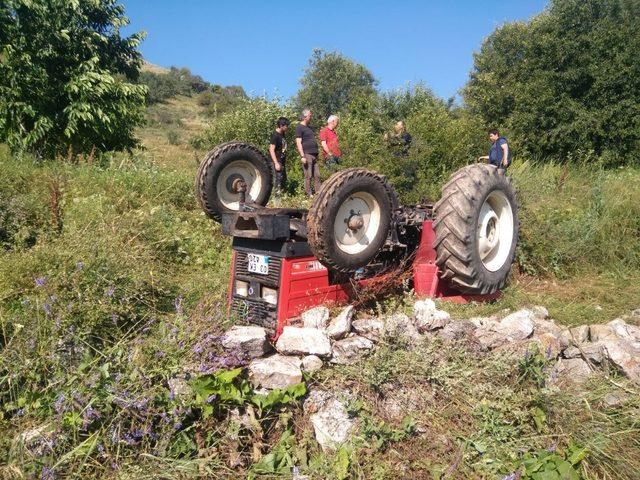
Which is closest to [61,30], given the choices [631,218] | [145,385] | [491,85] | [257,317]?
[257,317]

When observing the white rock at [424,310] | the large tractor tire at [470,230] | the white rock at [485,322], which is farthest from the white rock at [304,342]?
the large tractor tire at [470,230]

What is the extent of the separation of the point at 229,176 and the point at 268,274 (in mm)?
1492

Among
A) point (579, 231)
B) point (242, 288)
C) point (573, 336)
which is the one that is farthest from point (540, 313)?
point (579, 231)

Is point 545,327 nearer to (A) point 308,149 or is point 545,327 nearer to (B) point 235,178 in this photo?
(B) point 235,178

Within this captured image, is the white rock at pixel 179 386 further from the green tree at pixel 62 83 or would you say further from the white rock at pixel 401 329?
the green tree at pixel 62 83

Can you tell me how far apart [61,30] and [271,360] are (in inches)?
400

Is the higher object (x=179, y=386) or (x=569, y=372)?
(x=569, y=372)

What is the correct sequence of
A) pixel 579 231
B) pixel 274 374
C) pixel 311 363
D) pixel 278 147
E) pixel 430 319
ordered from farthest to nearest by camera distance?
pixel 278 147, pixel 579 231, pixel 430 319, pixel 311 363, pixel 274 374

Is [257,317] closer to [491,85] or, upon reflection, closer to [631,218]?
[631,218]

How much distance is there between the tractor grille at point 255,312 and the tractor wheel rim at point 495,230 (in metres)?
2.14

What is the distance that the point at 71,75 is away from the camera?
1031 cm

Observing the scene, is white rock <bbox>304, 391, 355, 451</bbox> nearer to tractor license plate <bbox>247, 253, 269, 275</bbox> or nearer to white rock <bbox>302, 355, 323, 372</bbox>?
white rock <bbox>302, 355, 323, 372</bbox>

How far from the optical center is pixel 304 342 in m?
3.16

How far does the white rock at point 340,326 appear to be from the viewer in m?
3.33
